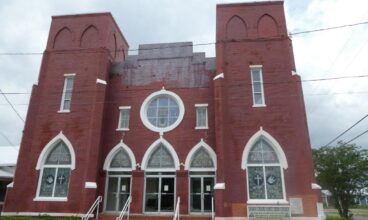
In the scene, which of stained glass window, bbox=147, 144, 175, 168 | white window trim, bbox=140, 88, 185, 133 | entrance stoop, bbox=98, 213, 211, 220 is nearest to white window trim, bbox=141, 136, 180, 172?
stained glass window, bbox=147, 144, 175, 168

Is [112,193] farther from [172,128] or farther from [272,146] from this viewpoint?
[272,146]

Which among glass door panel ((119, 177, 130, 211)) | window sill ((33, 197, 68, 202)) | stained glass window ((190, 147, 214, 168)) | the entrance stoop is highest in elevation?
stained glass window ((190, 147, 214, 168))

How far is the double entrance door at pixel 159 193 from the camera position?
1716 centimetres

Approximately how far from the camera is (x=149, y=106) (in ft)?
63.2

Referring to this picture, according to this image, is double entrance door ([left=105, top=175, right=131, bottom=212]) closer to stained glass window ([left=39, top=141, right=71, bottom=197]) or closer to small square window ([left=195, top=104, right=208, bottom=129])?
stained glass window ([left=39, top=141, right=71, bottom=197])

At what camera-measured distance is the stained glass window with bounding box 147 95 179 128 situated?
736 inches

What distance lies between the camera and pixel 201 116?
60.6ft

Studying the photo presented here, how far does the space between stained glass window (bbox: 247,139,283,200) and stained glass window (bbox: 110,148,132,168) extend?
6.93 metres

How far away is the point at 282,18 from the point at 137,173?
1260 cm

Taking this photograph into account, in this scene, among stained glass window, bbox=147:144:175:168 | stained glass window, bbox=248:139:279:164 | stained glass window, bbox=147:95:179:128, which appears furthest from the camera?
stained glass window, bbox=147:95:179:128

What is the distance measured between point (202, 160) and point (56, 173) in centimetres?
819

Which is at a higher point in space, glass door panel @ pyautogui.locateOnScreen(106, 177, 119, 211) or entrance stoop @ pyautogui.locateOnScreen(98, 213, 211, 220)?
glass door panel @ pyautogui.locateOnScreen(106, 177, 119, 211)

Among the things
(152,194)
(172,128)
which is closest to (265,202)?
(152,194)

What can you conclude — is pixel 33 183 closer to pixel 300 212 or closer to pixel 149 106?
pixel 149 106
